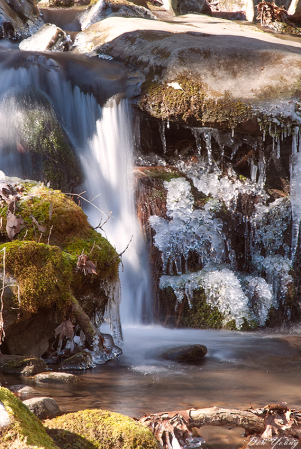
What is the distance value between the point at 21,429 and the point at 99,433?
1.91ft

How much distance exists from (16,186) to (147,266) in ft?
9.92

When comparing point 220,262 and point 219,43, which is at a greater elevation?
point 219,43

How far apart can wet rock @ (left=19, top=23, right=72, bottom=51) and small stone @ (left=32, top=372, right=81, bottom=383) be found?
8.39 m

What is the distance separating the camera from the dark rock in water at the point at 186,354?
4844 mm

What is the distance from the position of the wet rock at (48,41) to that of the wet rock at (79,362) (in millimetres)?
8039

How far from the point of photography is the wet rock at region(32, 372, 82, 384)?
3.60 m

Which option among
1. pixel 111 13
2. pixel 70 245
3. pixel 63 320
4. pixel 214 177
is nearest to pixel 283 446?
pixel 63 320

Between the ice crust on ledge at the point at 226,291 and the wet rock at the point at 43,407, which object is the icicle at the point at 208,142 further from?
the wet rock at the point at 43,407

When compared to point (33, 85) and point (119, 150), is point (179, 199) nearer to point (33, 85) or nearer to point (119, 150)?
point (119, 150)

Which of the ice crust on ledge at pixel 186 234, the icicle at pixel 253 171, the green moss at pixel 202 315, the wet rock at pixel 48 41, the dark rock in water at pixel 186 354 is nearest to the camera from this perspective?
the dark rock in water at pixel 186 354

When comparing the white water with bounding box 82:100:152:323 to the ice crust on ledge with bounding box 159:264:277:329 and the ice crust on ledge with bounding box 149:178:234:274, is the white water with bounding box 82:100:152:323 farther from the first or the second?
the ice crust on ledge with bounding box 159:264:277:329

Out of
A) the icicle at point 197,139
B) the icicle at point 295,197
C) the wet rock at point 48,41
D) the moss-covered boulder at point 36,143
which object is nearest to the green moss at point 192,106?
the icicle at point 197,139

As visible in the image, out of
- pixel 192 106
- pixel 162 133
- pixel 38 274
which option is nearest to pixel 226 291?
pixel 162 133

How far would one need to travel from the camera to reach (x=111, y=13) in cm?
1243
